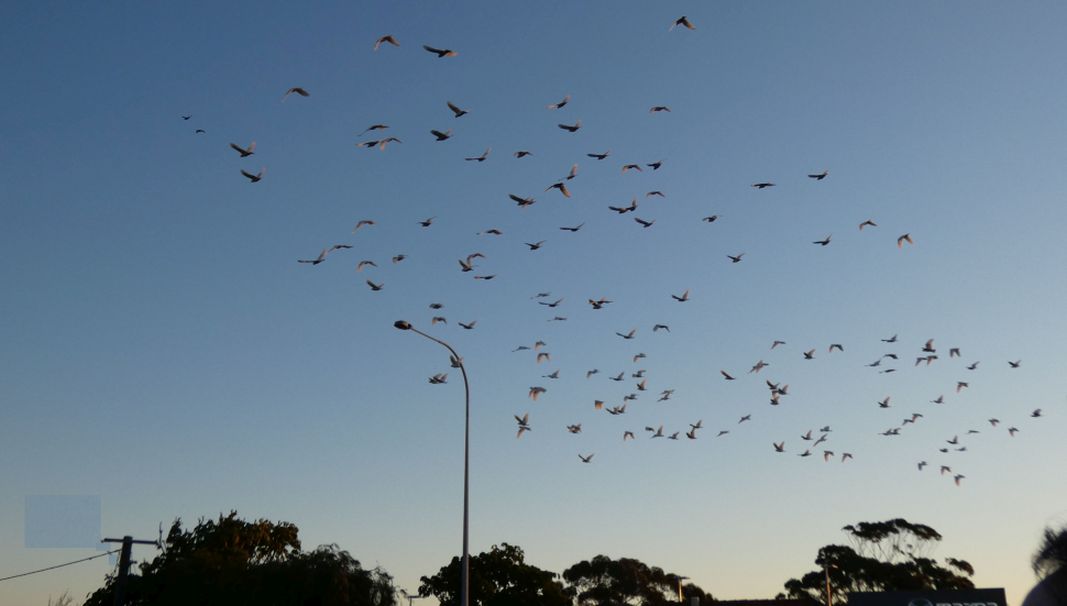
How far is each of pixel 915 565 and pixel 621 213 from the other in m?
93.2

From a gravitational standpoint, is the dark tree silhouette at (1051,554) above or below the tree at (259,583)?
below

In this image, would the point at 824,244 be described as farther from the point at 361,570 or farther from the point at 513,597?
the point at 513,597

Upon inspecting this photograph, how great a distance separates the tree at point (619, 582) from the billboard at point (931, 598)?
5275cm

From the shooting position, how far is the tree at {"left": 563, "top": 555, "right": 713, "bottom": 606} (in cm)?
11300

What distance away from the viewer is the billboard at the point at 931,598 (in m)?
59.7

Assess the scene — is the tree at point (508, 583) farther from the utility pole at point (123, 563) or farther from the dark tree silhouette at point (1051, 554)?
the dark tree silhouette at point (1051, 554)

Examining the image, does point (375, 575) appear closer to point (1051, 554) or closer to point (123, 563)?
point (123, 563)

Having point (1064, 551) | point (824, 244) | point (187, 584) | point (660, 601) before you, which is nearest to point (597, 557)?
point (660, 601)

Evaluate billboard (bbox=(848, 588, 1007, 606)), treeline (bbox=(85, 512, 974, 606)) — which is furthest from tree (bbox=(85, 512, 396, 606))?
billboard (bbox=(848, 588, 1007, 606))

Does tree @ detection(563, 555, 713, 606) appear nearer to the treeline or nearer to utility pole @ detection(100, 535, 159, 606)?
the treeline

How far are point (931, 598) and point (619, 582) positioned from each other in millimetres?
57733

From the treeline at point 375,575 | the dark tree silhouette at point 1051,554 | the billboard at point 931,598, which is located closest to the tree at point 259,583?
→ the treeline at point 375,575

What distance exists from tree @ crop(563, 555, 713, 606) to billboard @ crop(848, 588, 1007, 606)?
5275 cm

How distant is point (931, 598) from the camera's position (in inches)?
2381
